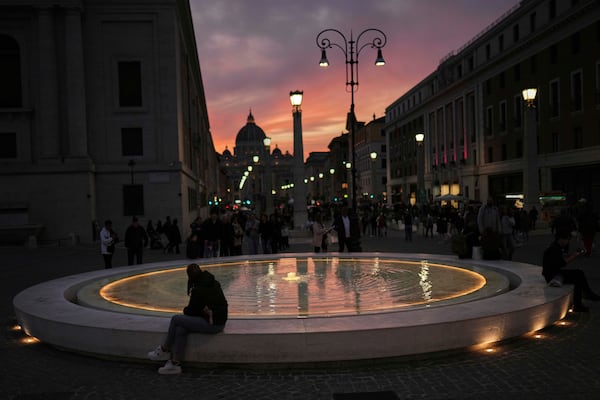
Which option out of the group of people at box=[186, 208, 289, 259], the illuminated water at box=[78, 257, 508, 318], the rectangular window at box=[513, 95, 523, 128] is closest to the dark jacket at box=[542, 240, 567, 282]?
the illuminated water at box=[78, 257, 508, 318]

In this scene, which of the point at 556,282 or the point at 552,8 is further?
the point at 552,8

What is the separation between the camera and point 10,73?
105 ft

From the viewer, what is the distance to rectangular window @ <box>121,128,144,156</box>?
32.9 m

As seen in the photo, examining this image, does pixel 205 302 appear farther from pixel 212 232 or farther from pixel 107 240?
pixel 212 232

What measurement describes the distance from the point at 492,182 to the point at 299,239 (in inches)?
1166

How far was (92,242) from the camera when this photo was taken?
31.7 m

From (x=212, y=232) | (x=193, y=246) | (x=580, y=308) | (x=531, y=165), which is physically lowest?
(x=580, y=308)

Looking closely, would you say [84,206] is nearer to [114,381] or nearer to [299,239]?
[299,239]

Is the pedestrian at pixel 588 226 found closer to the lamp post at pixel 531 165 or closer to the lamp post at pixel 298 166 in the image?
the lamp post at pixel 531 165

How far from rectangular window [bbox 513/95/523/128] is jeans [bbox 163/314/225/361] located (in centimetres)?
4520

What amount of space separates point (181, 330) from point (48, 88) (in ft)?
95.0

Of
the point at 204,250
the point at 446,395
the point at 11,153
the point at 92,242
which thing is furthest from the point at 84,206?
the point at 446,395

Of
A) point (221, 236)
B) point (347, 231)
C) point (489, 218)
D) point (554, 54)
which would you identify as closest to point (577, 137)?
point (554, 54)

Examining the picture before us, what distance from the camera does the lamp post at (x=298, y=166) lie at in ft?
90.3
